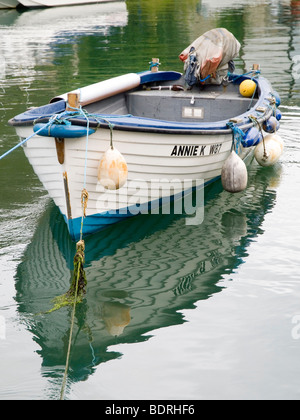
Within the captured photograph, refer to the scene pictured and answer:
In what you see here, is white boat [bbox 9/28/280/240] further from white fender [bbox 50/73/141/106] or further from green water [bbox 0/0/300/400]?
green water [bbox 0/0/300/400]

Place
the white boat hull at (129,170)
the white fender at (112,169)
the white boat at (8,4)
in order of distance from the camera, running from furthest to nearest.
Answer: the white boat at (8,4) < the white boat hull at (129,170) < the white fender at (112,169)

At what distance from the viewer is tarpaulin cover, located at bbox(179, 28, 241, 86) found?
9.65 metres

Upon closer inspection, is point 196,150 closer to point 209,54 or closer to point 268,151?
point 268,151

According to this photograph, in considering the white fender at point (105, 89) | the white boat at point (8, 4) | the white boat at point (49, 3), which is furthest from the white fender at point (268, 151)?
the white boat at point (8, 4)

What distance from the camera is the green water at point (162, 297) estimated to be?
4871mm

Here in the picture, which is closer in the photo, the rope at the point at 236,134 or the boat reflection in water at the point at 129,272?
the boat reflection in water at the point at 129,272

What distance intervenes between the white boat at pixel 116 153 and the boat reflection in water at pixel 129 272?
291 mm

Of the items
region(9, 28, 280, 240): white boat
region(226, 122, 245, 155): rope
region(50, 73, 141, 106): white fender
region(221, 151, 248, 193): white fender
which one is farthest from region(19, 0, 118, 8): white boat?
region(221, 151, 248, 193): white fender

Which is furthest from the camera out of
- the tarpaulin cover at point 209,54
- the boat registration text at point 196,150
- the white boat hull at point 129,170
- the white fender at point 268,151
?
the tarpaulin cover at point 209,54

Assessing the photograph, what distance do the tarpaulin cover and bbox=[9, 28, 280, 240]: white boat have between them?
1.07 m

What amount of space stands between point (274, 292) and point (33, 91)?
9.98 metres

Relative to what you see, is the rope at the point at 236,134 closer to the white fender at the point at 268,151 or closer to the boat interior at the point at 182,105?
the white fender at the point at 268,151

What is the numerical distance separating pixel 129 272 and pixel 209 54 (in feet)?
14.3
